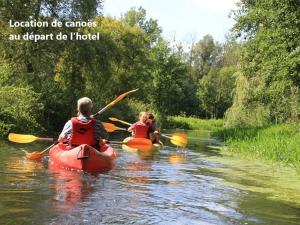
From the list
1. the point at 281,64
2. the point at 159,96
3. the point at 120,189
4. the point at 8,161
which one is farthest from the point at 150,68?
the point at 120,189

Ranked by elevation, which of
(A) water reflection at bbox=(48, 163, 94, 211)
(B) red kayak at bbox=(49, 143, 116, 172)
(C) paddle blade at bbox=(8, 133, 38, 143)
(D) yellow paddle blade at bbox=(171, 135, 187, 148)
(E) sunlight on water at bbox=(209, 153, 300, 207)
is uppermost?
(C) paddle blade at bbox=(8, 133, 38, 143)

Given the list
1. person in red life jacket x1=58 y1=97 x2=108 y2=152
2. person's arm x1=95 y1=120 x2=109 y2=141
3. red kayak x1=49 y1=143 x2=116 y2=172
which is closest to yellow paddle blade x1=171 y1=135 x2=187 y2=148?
red kayak x1=49 y1=143 x2=116 y2=172

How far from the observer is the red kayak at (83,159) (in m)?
8.25

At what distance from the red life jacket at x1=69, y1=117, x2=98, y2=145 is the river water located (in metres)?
0.60

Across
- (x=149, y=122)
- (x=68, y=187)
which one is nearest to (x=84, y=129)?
(x=68, y=187)

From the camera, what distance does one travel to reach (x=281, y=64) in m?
15.5

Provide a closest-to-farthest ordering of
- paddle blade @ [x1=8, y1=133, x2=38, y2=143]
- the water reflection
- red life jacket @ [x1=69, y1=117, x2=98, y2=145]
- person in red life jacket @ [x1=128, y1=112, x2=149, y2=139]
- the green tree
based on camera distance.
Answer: the water reflection
red life jacket @ [x1=69, y1=117, x2=98, y2=145]
paddle blade @ [x1=8, y1=133, x2=38, y2=143]
person in red life jacket @ [x1=128, y1=112, x2=149, y2=139]
the green tree

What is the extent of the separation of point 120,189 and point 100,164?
62.3 inches

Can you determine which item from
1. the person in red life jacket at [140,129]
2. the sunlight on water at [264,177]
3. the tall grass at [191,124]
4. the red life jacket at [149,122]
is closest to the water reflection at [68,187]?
the sunlight on water at [264,177]

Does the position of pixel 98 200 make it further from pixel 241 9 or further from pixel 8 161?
pixel 241 9

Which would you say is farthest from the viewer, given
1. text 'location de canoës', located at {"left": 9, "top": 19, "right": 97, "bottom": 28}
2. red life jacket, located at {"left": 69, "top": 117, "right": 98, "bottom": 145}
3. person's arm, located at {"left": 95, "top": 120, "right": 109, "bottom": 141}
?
text 'location de canoës', located at {"left": 9, "top": 19, "right": 97, "bottom": 28}

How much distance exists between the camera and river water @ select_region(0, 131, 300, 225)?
527 centimetres

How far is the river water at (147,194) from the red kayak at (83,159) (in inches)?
6.6

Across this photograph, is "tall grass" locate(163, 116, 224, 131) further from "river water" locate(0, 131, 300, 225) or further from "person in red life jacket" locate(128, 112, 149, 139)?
"river water" locate(0, 131, 300, 225)
